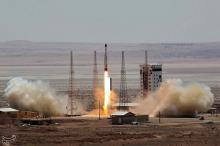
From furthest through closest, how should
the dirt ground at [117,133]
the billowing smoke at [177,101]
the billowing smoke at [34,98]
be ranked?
the billowing smoke at [34,98], the billowing smoke at [177,101], the dirt ground at [117,133]

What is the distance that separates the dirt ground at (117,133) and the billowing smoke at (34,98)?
266 inches

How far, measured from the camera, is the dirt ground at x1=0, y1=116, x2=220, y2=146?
5875 centimetres

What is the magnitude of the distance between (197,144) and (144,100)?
94.9ft

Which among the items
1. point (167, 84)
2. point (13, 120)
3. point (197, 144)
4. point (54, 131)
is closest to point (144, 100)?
point (167, 84)

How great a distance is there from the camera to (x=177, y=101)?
8225cm

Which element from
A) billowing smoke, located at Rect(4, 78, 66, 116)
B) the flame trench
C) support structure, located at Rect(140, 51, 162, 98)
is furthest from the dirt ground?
support structure, located at Rect(140, 51, 162, 98)

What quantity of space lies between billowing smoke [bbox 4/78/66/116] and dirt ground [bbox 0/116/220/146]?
677cm

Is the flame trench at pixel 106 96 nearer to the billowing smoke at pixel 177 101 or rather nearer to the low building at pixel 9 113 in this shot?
the billowing smoke at pixel 177 101

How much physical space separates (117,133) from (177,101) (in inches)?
→ 739

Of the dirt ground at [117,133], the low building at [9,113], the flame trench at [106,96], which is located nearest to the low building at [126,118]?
the dirt ground at [117,133]

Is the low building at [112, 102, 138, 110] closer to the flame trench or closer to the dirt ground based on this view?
the flame trench

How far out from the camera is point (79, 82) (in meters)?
135

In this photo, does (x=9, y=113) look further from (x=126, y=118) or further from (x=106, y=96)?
(x=106, y=96)

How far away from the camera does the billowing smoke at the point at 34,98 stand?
82875mm
